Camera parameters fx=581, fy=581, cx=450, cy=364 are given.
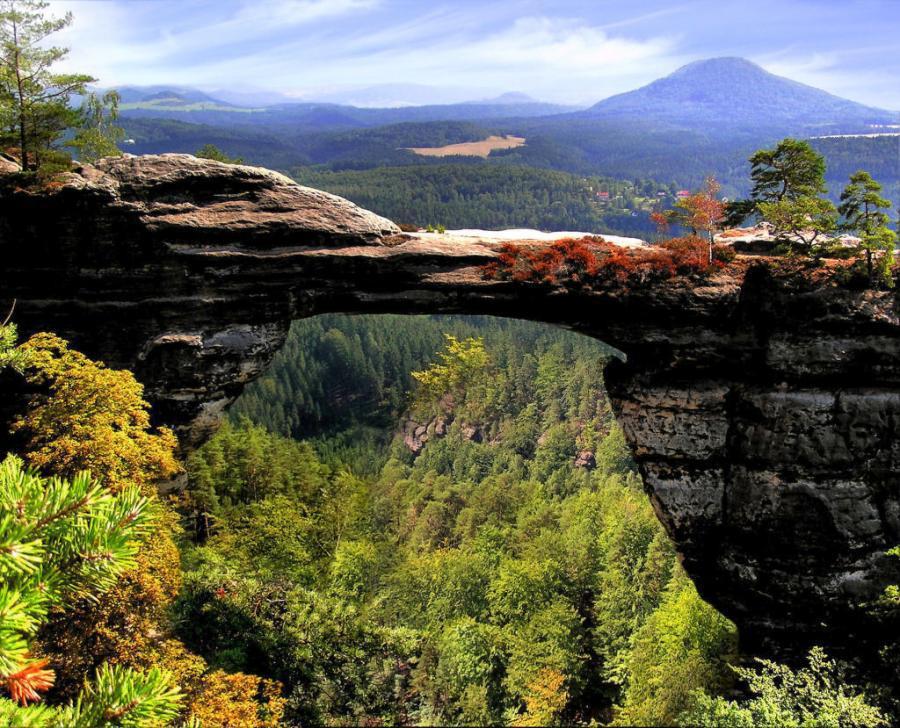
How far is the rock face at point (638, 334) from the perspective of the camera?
18562 mm

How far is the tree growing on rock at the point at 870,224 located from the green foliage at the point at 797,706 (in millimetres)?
11913

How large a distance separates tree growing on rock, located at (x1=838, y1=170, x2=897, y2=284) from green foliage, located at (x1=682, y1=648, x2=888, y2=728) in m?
11.9

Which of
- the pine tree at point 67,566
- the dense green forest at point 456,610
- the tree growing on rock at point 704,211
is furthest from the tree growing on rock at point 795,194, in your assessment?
the pine tree at point 67,566

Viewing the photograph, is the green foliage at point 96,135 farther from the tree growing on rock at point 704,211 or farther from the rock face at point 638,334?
the tree growing on rock at point 704,211

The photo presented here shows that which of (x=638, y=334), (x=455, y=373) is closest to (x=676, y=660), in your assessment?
(x=638, y=334)

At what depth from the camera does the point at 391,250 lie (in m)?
19.9

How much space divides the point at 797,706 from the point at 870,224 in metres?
15.2

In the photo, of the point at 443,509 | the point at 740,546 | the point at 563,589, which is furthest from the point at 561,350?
the point at 740,546

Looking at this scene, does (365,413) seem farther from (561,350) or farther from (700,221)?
(700,221)

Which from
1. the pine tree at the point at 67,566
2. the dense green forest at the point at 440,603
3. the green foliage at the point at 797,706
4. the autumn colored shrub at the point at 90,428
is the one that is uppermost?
the pine tree at the point at 67,566

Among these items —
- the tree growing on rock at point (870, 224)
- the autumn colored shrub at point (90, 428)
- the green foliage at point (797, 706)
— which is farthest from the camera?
the tree growing on rock at point (870, 224)

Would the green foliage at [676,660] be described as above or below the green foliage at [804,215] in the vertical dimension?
below

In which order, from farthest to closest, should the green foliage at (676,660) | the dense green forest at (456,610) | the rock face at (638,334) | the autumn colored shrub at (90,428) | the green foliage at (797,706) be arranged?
the dense green forest at (456,610) < the green foliage at (676,660) < the rock face at (638,334) < the green foliage at (797,706) < the autumn colored shrub at (90,428)

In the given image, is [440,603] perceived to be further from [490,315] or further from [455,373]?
[455,373]
